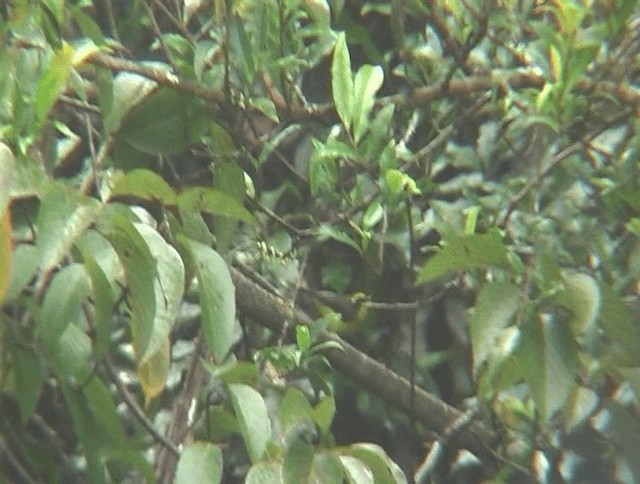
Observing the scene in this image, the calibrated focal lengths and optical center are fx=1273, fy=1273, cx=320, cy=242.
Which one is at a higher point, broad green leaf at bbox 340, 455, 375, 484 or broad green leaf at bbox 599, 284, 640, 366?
broad green leaf at bbox 599, 284, 640, 366

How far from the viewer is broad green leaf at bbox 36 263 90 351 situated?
3.52ft

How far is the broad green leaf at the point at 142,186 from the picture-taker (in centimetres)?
113

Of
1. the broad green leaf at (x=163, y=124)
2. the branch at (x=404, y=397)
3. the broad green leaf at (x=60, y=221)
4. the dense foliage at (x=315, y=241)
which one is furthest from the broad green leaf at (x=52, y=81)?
the branch at (x=404, y=397)

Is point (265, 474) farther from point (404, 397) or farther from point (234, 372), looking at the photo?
point (404, 397)

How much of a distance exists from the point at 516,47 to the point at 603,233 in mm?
289

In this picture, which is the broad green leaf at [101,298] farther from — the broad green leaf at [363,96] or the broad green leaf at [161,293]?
the broad green leaf at [363,96]

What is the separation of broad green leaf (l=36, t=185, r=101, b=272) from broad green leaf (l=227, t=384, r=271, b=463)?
248 mm

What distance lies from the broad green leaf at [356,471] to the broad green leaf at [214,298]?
0.56 ft

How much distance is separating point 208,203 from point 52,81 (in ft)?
0.59

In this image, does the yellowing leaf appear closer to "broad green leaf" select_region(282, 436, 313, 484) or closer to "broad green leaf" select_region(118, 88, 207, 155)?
"broad green leaf" select_region(282, 436, 313, 484)

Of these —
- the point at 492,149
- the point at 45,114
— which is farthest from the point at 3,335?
the point at 492,149

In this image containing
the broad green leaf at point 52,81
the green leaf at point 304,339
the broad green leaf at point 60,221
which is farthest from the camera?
the green leaf at point 304,339

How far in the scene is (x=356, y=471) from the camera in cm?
123

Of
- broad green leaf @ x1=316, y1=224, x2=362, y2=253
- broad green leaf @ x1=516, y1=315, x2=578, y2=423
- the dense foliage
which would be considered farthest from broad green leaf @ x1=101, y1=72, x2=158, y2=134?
broad green leaf @ x1=516, y1=315, x2=578, y2=423
